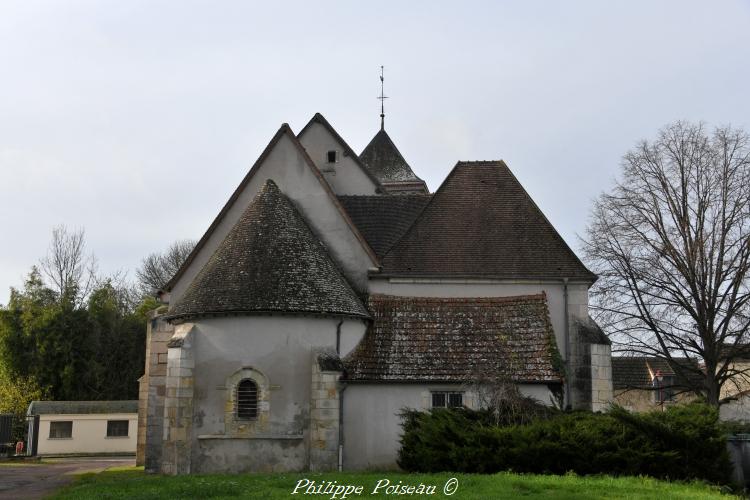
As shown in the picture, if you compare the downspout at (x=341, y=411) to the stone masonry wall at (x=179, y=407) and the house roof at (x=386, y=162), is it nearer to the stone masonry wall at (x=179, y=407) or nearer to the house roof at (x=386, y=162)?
the stone masonry wall at (x=179, y=407)

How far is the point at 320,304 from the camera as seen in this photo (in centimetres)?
2158

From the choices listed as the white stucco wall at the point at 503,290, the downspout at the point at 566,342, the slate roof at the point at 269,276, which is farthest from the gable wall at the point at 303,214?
the downspout at the point at 566,342

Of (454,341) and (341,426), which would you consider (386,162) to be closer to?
(454,341)

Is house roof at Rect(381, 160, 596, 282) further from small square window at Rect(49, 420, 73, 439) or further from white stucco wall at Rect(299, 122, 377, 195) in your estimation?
small square window at Rect(49, 420, 73, 439)

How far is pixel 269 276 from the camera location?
2169 centimetres

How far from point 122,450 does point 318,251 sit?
1025 inches

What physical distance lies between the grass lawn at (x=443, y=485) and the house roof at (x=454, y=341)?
6.01m

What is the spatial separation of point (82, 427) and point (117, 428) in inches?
72.2

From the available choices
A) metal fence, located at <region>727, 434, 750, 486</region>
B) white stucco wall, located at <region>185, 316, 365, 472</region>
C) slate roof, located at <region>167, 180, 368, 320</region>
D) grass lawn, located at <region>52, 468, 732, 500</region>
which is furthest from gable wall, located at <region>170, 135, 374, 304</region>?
metal fence, located at <region>727, 434, 750, 486</region>

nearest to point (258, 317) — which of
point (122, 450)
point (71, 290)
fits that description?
point (122, 450)

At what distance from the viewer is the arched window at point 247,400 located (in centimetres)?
2092

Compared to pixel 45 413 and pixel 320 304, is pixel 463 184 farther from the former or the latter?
→ pixel 45 413

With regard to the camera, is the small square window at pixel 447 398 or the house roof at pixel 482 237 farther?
the house roof at pixel 482 237

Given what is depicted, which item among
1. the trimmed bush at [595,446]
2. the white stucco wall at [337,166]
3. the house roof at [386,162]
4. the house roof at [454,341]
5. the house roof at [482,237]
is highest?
the house roof at [386,162]
